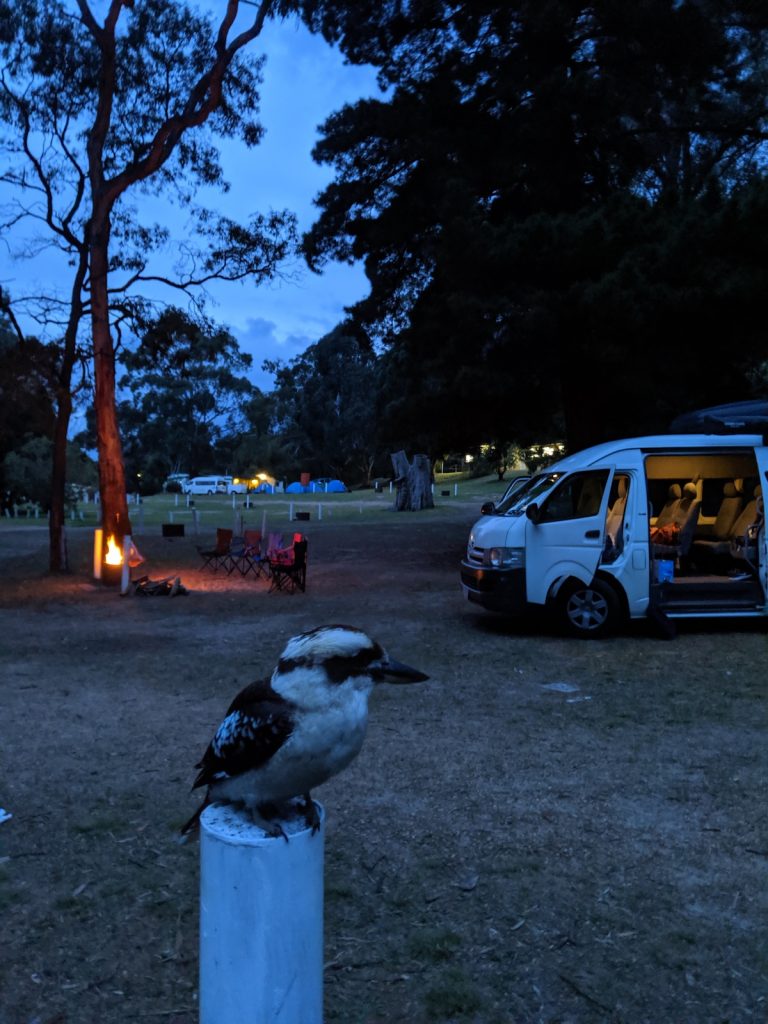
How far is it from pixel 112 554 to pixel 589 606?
1011 cm

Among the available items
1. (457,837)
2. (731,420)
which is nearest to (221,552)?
(731,420)

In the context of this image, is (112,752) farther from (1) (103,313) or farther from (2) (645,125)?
(2) (645,125)

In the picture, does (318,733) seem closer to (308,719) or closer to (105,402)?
(308,719)

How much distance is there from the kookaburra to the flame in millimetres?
14570

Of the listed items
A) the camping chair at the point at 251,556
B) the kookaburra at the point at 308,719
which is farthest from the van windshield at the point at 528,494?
the kookaburra at the point at 308,719

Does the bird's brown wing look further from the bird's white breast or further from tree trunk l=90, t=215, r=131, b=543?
tree trunk l=90, t=215, r=131, b=543

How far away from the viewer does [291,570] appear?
47.4 feet

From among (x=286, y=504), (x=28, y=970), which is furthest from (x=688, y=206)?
(x=286, y=504)

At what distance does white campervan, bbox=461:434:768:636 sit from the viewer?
9859 mm

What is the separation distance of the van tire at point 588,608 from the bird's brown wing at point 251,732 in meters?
7.82

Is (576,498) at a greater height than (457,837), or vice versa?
(576,498)

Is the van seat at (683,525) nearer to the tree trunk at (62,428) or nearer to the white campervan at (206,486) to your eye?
the tree trunk at (62,428)

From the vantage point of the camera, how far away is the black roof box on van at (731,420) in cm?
Answer: 1005

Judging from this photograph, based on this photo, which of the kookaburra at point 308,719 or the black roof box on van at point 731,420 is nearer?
the kookaburra at point 308,719
